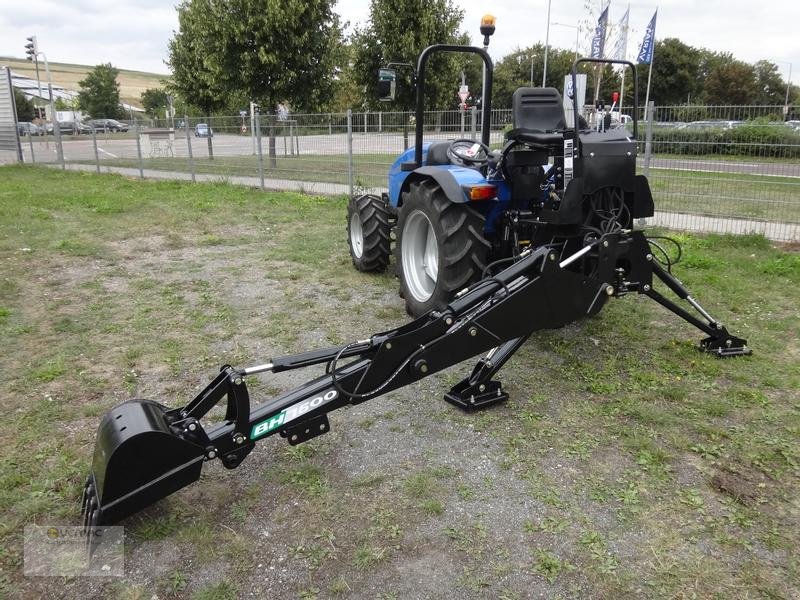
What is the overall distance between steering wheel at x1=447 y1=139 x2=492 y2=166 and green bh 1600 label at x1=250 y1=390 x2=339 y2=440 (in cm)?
292

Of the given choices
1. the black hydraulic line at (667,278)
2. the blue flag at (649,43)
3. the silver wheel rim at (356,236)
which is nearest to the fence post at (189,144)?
the silver wheel rim at (356,236)

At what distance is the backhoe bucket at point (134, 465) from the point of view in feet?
8.39

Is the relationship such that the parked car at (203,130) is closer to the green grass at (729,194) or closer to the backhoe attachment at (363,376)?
the green grass at (729,194)

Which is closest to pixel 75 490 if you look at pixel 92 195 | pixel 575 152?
pixel 575 152

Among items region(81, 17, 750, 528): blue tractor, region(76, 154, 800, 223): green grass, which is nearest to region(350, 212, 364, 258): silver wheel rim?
region(81, 17, 750, 528): blue tractor

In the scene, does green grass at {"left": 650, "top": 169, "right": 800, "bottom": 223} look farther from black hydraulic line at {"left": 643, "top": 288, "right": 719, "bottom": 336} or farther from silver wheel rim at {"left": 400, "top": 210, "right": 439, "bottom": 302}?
silver wheel rim at {"left": 400, "top": 210, "right": 439, "bottom": 302}

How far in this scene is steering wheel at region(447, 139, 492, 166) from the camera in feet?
17.4

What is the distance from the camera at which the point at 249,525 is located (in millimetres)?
2789

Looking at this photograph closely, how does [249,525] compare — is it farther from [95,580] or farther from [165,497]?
[95,580]

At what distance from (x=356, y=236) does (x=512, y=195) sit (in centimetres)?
280

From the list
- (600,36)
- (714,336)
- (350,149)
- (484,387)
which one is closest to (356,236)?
(484,387)

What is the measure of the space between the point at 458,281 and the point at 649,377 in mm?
1457

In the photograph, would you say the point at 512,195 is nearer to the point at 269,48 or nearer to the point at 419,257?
the point at 419,257

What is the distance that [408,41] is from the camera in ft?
57.9
